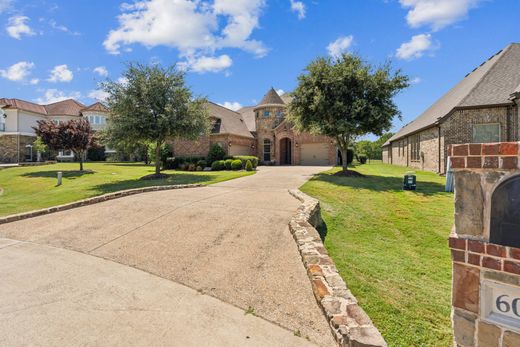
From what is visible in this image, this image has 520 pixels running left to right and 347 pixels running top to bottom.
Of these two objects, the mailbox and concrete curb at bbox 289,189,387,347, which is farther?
the mailbox

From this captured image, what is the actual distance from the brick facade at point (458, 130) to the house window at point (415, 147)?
1.44 meters

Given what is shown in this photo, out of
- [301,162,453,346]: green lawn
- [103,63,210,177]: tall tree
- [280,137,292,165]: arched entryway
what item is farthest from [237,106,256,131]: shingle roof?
[301,162,453,346]: green lawn

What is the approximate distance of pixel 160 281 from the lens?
420 centimetres

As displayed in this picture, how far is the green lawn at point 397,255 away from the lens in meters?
3.39

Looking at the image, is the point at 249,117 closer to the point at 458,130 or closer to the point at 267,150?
the point at 267,150

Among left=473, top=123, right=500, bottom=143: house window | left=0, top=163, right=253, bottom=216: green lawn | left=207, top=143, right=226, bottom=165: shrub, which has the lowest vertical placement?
left=0, top=163, right=253, bottom=216: green lawn

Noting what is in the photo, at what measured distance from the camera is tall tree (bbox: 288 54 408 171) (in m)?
15.1

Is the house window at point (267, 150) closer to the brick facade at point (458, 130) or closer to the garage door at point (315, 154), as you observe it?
the garage door at point (315, 154)

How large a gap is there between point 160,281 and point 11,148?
3954 cm

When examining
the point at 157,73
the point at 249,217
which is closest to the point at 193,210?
the point at 249,217

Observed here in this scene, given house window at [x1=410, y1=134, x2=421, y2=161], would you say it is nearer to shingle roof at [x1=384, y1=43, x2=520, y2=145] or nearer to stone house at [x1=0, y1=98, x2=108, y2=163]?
shingle roof at [x1=384, y1=43, x2=520, y2=145]

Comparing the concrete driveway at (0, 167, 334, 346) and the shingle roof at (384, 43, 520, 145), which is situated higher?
the shingle roof at (384, 43, 520, 145)

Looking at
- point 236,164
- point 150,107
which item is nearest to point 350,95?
point 236,164

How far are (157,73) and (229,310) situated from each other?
16085 mm
